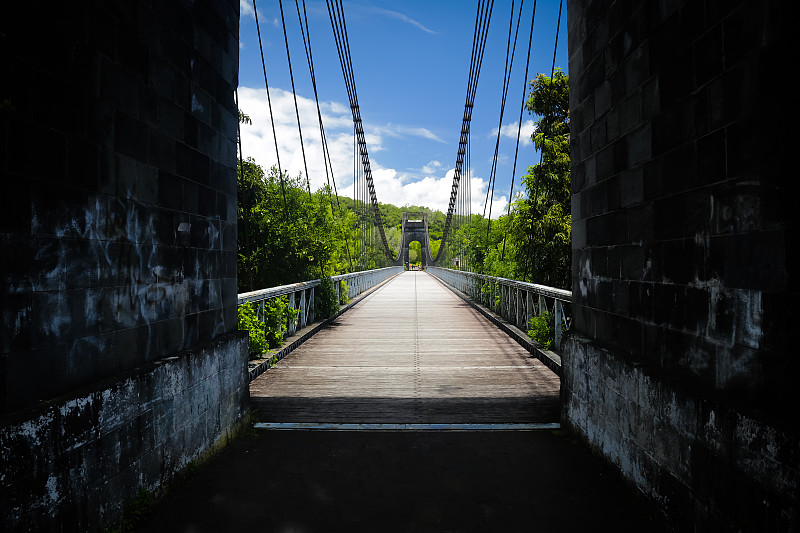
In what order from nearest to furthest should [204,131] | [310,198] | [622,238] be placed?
[622,238]
[204,131]
[310,198]

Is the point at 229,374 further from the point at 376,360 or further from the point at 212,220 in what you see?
the point at 376,360

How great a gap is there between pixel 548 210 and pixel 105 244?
1061 cm

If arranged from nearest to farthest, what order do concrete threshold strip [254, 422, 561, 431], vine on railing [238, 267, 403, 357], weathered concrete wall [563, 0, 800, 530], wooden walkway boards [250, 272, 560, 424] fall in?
weathered concrete wall [563, 0, 800, 530]
concrete threshold strip [254, 422, 561, 431]
wooden walkway boards [250, 272, 560, 424]
vine on railing [238, 267, 403, 357]

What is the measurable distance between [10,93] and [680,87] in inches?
116

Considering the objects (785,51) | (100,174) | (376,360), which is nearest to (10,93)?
(100,174)

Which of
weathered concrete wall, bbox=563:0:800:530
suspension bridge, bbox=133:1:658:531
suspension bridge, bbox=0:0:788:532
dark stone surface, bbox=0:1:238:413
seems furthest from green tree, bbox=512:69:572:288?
dark stone surface, bbox=0:1:238:413

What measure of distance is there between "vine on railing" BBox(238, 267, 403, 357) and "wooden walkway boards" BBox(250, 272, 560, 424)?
40cm

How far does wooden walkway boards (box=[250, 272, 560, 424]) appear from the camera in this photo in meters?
3.83

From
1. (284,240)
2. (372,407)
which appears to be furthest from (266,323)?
(284,240)

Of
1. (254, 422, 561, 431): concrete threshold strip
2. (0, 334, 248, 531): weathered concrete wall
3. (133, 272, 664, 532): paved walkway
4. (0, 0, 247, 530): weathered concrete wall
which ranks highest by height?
(0, 0, 247, 530): weathered concrete wall

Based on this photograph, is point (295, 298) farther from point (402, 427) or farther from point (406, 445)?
point (406, 445)

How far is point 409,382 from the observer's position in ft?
15.7

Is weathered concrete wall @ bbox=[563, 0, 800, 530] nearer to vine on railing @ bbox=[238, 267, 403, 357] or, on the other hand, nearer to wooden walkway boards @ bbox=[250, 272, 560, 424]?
wooden walkway boards @ bbox=[250, 272, 560, 424]

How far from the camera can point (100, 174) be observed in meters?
2.16
